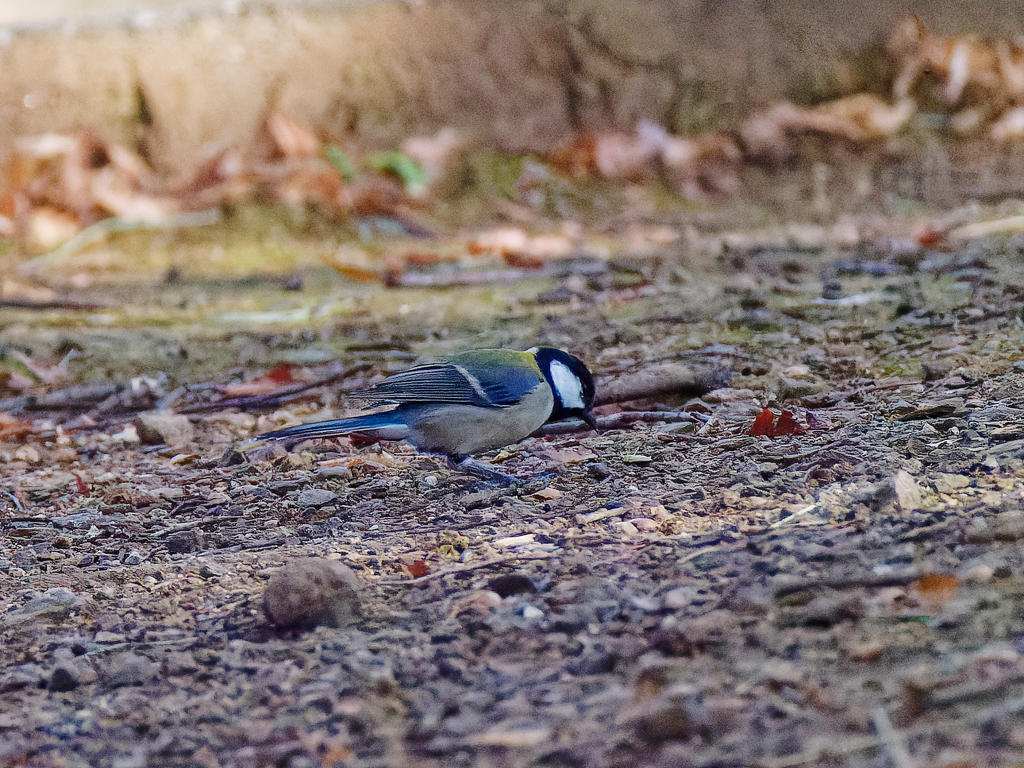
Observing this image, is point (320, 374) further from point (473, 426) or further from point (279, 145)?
point (279, 145)

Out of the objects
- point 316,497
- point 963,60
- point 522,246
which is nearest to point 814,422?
point 316,497

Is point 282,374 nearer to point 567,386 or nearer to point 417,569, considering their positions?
point 567,386

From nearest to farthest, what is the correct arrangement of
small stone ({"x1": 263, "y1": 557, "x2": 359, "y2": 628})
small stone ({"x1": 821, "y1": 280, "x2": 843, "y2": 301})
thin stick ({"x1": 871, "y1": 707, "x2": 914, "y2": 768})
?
thin stick ({"x1": 871, "y1": 707, "x2": 914, "y2": 768}) < small stone ({"x1": 263, "y1": 557, "x2": 359, "y2": 628}) < small stone ({"x1": 821, "y1": 280, "x2": 843, "y2": 301})

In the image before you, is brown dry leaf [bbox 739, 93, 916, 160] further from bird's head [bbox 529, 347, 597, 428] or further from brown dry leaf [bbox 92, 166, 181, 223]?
bird's head [bbox 529, 347, 597, 428]

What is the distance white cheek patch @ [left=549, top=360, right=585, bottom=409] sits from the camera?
10.8 ft

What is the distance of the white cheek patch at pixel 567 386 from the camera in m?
3.29

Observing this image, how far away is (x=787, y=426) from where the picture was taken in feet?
9.89

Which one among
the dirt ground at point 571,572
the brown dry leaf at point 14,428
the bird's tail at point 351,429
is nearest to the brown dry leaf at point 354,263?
the dirt ground at point 571,572

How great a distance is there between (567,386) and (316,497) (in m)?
0.88

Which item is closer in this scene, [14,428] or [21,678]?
[21,678]

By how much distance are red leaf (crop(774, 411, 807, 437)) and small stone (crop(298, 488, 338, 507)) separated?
1.33m

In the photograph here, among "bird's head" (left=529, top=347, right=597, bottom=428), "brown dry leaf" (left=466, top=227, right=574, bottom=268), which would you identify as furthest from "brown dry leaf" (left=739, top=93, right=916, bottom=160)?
"bird's head" (left=529, top=347, right=597, bottom=428)

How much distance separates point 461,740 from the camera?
5.39 feet

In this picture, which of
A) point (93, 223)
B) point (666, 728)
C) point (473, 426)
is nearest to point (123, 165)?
point (93, 223)
